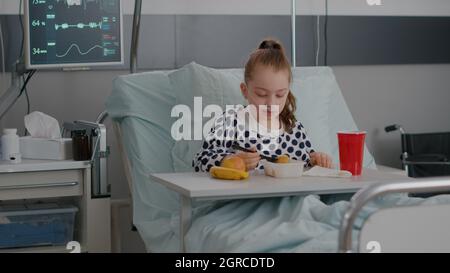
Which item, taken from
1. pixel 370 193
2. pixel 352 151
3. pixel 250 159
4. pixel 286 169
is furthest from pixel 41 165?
pixel 370 193

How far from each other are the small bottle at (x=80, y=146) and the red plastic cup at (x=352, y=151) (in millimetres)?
1028

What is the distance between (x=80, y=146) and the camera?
9.57ft

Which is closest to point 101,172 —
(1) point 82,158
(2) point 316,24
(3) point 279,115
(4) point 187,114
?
(1) point 82,158

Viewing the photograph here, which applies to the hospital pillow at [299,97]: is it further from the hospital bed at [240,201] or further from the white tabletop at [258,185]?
the white tabletop at [258,185]

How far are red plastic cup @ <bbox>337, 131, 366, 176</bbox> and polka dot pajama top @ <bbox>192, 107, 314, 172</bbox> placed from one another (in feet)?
0.86

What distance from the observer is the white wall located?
12.3 ft

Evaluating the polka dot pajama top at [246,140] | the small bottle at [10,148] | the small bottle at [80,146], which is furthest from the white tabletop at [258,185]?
the small bottle at [10,148]

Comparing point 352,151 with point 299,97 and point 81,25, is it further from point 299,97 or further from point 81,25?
point 81,25

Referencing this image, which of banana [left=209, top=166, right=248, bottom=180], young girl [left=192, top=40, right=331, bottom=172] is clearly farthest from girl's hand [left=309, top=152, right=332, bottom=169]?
banana [left=209, top=166, right=248, bottom=180]

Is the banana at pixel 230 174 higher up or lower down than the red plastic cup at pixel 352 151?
lower down

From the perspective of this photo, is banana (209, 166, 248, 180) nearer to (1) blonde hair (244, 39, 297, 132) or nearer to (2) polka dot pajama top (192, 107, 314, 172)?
(2) polka dot pajama top (192, 107, 314, 172)

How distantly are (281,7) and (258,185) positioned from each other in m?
2.05

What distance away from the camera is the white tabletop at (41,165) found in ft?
9.23

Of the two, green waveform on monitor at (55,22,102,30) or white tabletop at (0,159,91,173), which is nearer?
white tabletop at (0,159,91,173)
